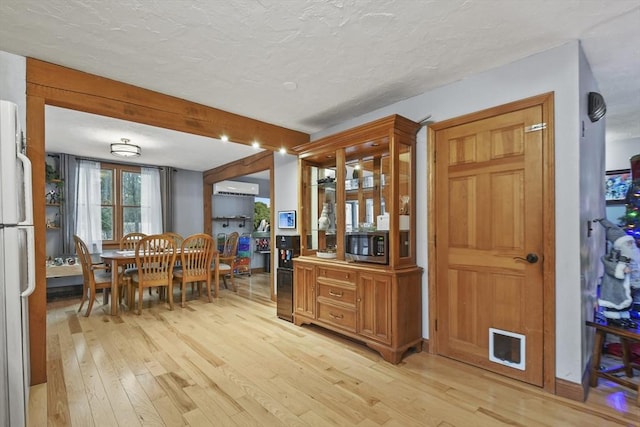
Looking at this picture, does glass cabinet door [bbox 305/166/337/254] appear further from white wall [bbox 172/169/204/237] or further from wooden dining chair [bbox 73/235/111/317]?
white wall [bbox 172/169/204/237]

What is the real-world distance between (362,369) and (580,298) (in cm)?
167

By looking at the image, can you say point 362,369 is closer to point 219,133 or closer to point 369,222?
point 369,222

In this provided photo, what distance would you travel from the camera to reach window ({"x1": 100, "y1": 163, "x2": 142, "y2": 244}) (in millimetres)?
5875

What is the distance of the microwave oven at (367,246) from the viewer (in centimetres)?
283

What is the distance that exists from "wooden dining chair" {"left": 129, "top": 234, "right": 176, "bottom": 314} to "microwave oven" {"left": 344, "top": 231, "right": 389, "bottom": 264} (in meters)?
2.65

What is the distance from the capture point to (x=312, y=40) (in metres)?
2.05

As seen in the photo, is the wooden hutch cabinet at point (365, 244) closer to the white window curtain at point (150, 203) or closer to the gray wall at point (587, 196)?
the gray wall at point (587, 196)

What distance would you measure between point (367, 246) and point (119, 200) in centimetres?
549

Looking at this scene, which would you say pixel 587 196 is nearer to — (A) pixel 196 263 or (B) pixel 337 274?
(B) pixel 337 274

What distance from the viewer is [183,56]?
7.38ft

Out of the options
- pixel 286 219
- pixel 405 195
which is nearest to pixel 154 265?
pixel 286 219

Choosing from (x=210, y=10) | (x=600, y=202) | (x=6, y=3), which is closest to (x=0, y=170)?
(x=6, y=3)

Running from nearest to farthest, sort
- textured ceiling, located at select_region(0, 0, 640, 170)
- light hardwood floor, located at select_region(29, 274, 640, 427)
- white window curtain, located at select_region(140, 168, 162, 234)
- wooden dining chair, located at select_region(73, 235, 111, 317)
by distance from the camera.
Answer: textured ceiling, located at select_region(0, 0, 640, 170) < light hardwood floor, located at select_region(29, 274, 640, 427) < wooden dining chair, located at select_region(73, 235, 111, 317) < white window curtain, located at select_region(140, 168, 162, 234)

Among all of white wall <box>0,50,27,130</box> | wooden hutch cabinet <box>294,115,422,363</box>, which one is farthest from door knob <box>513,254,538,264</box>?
white wall <box>0,50,27,130</box>
